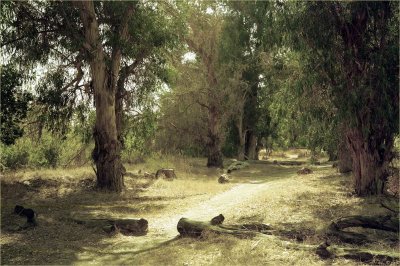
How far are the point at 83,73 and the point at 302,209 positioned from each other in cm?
1042

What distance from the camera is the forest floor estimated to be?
8.10 m

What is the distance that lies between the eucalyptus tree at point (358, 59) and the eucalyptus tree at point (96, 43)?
21.1 ft

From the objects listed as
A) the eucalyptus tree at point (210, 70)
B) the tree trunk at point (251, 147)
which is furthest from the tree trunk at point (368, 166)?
the tree trunk at point (251, 147)

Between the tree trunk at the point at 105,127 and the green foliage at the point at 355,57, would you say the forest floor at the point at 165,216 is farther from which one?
→ the green foliage at the point at 355,57

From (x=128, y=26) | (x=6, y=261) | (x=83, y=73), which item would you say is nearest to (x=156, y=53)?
(x=128, y=26)

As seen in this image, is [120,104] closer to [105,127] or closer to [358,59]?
[105,127]

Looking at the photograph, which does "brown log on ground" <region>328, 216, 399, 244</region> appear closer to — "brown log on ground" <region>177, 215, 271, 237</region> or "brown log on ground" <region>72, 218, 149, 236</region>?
"brown log on ground" <region>177, 215, 271, 237</region>

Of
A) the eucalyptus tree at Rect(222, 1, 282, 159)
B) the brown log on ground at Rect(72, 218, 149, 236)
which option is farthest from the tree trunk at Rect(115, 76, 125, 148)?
the brown log on ground at Rect(72, 218, 149, 236)

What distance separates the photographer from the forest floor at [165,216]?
8.10 meters

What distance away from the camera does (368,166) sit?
43.7 ft

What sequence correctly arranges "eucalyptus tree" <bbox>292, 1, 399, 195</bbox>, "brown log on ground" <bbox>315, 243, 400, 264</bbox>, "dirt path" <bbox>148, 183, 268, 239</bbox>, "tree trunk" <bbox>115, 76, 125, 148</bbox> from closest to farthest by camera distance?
1. "brown log on ground" <bbox>315, 243, 400, 264</bbox>
2. "dirt path" <bbox>148, 183, 268, 239</bbox>
3. "eucalyptus tree" <bbox>292, 1, 399, 195</bbox>
4. "tree trunk" <bbox>115, 76, 125, 148</bbox>

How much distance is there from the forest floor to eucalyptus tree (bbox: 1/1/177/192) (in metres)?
2.26

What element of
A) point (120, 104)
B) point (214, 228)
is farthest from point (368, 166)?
point (120, 104)

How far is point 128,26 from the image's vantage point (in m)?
15.9
